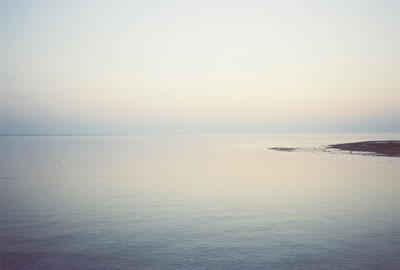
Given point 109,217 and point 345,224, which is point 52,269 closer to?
point 109,217

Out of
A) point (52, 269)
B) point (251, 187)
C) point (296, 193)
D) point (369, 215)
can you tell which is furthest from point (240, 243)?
point (251, 187)

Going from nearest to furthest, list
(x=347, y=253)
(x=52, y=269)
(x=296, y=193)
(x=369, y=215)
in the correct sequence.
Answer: (x=52, y=269) < (x=347, y=253) < (x=369, y=215) < (x=296, y=193)

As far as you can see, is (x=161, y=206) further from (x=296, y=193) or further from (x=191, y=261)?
(x=296, y=193)

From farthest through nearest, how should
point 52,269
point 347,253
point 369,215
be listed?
point 369,215 < point 347,253 < point 52,269

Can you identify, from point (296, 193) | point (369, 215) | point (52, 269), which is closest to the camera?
point (52, 269)

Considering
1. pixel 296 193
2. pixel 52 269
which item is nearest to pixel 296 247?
pixel 52 269

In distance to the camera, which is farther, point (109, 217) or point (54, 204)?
point (54, 204)

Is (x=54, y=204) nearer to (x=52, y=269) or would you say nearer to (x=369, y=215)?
(x=52, y=269)

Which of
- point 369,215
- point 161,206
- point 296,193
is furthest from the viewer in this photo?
point 296,193

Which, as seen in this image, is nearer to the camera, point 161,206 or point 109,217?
point 109,217

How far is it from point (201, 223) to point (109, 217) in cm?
738

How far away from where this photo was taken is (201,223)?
2217cm

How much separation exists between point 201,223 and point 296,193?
15.3m

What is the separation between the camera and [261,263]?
15.3 metres
